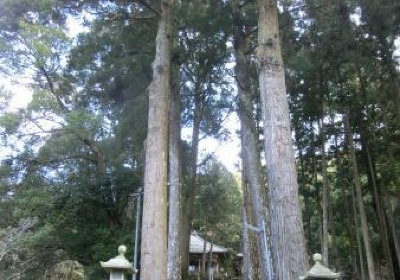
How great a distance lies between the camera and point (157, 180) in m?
4.98

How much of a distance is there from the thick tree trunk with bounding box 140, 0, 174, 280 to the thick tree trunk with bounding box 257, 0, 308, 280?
5.01 feet

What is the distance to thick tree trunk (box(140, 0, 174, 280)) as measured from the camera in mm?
4543

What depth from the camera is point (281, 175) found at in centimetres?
388

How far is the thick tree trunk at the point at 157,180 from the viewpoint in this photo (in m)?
4.54

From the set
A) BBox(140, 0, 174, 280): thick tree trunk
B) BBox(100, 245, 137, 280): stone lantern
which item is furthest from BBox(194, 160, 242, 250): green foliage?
BBox(100, 245, 137, 280): stone lantern

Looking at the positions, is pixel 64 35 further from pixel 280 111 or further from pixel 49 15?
pixel 280 111

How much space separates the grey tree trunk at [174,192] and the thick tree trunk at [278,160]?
3997 mm

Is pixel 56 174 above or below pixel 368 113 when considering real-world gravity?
below

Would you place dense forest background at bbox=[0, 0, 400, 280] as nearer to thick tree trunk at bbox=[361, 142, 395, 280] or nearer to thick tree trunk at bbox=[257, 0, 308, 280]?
thick tree trunk at bbox=[361, 142, 395, 280]

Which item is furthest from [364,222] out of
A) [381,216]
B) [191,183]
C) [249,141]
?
[191,183]

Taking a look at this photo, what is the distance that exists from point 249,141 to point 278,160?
4.14 m

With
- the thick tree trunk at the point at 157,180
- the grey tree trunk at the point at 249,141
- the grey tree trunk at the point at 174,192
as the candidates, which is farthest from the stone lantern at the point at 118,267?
the grey tree trunk at the point at 174,192

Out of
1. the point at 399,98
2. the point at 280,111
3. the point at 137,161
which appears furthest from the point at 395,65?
the point at 137,161

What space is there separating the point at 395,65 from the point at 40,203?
10304 millimetres
